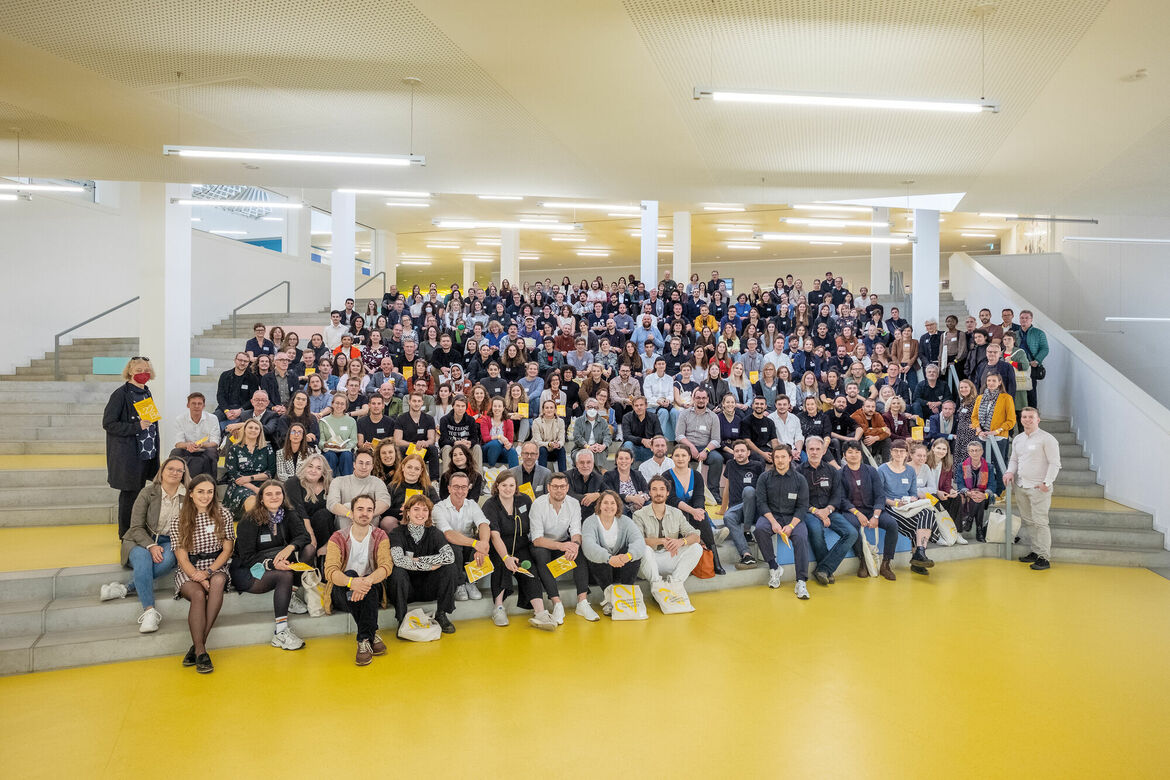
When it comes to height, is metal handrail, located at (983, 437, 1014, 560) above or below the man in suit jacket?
below

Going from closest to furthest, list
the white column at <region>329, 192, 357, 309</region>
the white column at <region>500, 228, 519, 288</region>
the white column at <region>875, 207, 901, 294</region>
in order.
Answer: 1. the white column at <region>329, 192, 357, 309</region>
2. the white column at <region>875, 207, 901, 294</region>
3. the white column at <region>500, 228, 519, 288</region>

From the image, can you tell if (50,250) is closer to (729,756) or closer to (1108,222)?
(729,756)

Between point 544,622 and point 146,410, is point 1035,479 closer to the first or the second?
point 544,622

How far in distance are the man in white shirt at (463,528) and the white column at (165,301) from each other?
405 centimetres

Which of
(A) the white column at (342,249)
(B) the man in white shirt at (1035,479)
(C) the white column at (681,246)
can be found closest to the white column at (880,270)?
(C) the white column at (681,246)

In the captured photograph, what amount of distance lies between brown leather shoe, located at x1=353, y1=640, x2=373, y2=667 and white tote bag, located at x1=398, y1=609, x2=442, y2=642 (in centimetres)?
33

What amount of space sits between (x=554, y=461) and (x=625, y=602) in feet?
8.04

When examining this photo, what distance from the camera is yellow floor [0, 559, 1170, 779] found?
346 centimetres

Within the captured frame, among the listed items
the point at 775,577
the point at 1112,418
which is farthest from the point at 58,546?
the point at 1112,418

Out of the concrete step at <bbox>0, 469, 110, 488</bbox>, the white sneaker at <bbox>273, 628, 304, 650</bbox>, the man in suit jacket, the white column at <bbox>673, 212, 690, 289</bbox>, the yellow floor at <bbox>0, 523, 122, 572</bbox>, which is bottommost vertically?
the white sneaker at <bbox>273, 628, 304, 650</bbox>

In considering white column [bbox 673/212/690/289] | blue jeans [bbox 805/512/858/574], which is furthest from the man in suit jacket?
white column [bbox 673/212/690/289]

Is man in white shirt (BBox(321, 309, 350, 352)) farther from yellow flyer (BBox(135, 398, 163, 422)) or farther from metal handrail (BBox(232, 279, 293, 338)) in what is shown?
yellow flyer (BBox(135, 398, 163, 422))

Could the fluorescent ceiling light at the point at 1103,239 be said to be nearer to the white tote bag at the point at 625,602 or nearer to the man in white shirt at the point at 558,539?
the white tote bag at the point at 625,602

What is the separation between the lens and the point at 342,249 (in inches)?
582
